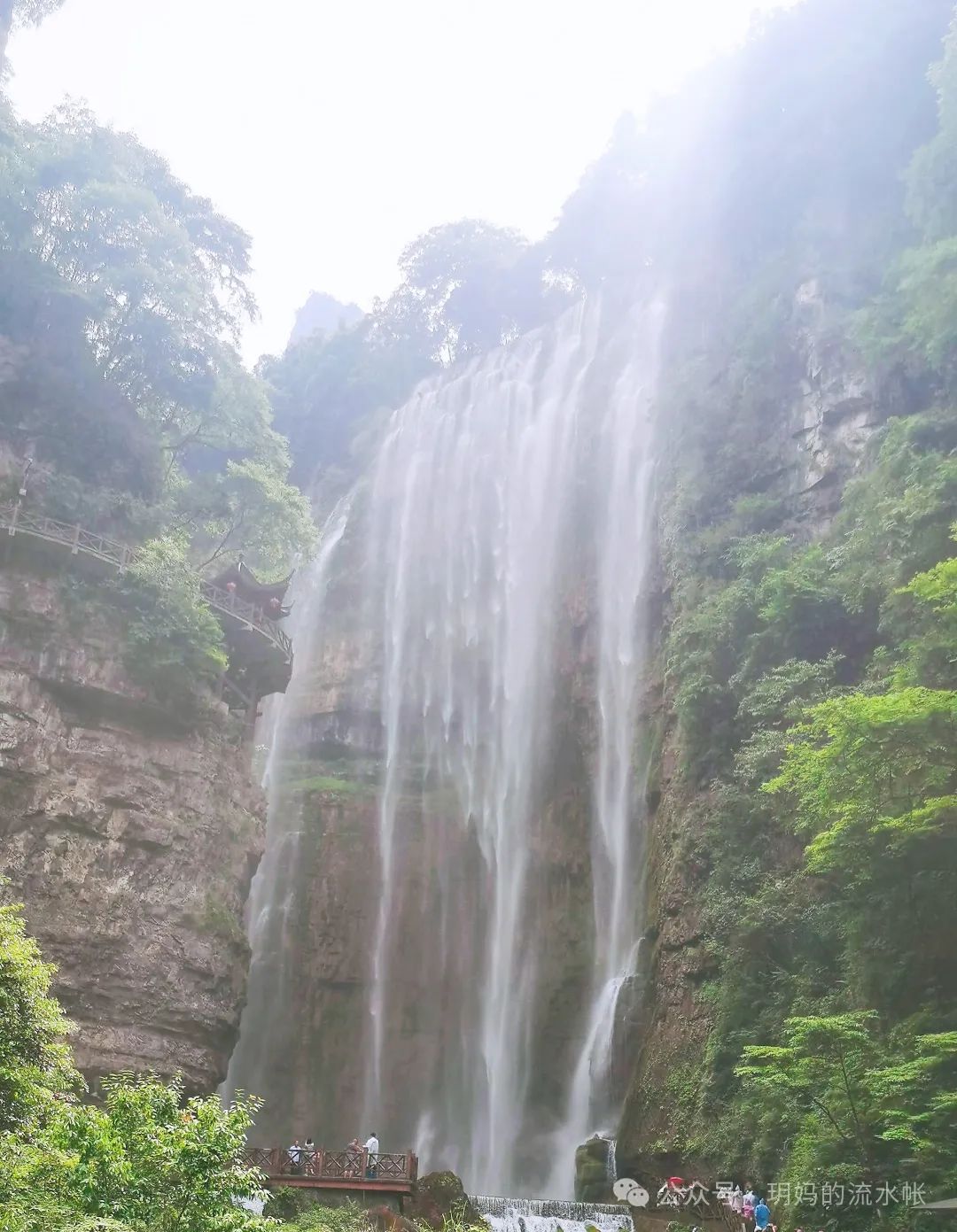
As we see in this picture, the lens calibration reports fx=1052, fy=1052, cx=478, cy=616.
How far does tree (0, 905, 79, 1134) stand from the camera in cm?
897

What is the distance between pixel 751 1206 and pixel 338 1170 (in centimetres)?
565

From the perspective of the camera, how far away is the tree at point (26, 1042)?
897cm

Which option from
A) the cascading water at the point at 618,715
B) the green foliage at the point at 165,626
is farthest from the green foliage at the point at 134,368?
the cascading water at the point at 618,715

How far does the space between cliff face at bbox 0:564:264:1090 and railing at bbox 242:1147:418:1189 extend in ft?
8.81

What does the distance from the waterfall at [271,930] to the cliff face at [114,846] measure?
14.6 ft

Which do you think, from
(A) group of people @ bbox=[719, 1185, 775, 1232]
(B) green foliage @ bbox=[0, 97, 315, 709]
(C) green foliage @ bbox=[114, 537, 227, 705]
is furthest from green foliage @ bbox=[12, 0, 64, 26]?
(A) group of people @ bbox=[719, 1185, 775, 1232]

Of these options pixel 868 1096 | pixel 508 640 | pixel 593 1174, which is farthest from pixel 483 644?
pixel 868 1096

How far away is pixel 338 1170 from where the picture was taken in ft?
48.8

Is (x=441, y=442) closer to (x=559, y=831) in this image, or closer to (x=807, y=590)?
(x=559, y=831)

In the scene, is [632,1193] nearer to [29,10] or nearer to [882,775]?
[882,775]

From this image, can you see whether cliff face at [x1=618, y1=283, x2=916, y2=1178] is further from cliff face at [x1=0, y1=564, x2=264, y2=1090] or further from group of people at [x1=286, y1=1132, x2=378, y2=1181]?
cliff face at [x1=0, y1=564, x2=264, y2=1090]

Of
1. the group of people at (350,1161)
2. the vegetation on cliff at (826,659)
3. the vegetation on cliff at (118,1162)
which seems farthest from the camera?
the group of people at (350,1161)

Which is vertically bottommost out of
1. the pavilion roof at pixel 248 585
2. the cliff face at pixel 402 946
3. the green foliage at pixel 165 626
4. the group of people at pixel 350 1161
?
the group of people at pixel 350 1161

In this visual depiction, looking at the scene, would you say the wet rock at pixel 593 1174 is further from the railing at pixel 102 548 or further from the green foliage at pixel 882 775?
the railing at pixel 102 548
